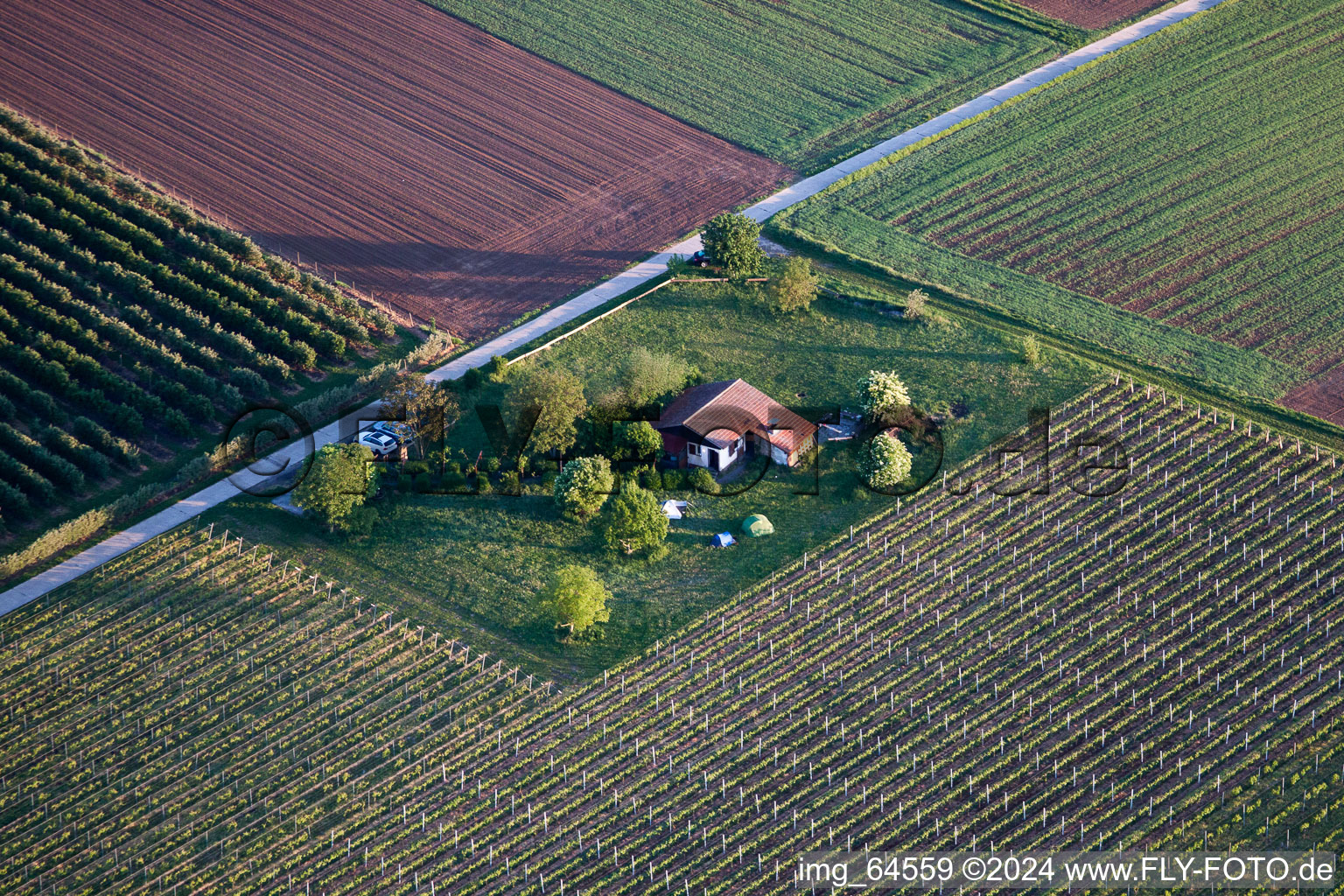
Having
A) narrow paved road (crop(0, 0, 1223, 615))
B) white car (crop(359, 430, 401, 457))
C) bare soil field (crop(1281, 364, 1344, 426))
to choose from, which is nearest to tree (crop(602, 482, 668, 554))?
white car (crop(359, 430, 401, 457))

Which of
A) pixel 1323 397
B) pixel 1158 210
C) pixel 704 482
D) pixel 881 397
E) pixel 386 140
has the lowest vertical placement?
pixel 704 482

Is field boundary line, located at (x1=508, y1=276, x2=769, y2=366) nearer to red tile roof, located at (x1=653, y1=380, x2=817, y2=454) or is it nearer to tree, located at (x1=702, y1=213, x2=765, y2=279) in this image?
tree, located at (x1=702, y1=213, x2=765, y2=279)

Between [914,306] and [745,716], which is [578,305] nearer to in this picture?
[914,306]

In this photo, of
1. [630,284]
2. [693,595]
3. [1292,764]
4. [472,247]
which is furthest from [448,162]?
[1292,764]

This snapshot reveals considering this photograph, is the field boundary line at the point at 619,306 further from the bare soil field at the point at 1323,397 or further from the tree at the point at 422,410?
the bare soil field at the point at 1323,397

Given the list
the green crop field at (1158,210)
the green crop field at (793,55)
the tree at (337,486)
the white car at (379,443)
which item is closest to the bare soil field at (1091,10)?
the green crop field at (793,55)

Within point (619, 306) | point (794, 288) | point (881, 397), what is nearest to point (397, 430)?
point (619, 306)

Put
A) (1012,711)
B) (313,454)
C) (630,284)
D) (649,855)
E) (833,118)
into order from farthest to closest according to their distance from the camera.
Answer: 1. (833,118)
2. (630,284)
3. (313,454)
4. (1012,711)
5. (649,855)

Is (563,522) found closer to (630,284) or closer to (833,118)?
(630,284)
